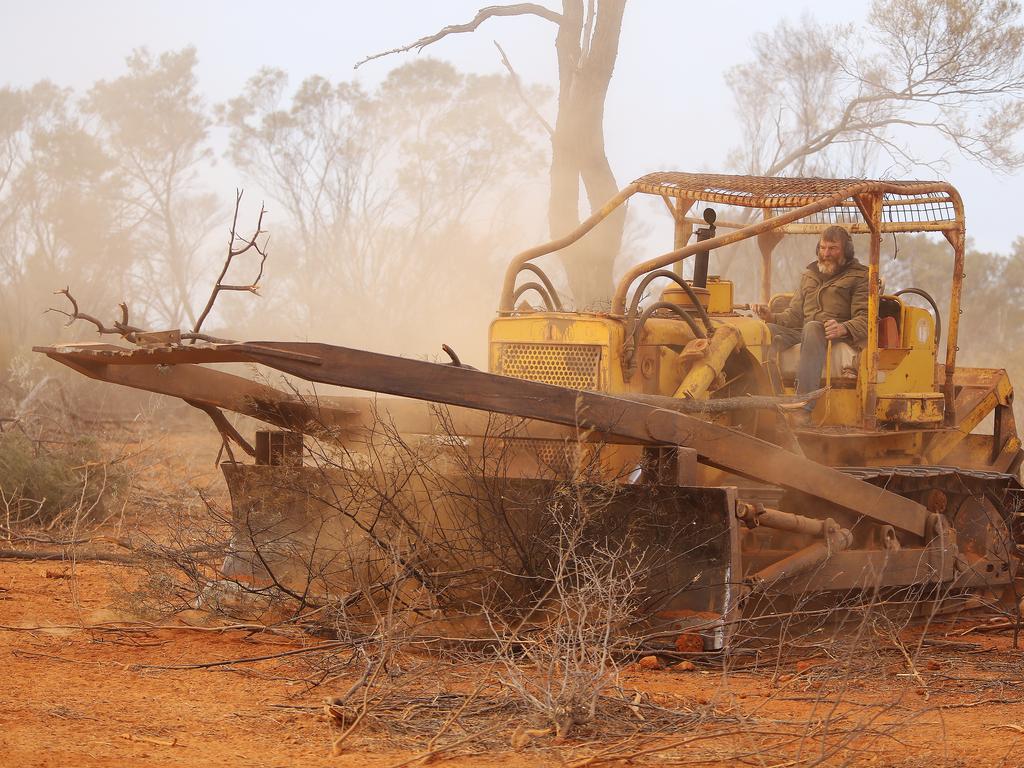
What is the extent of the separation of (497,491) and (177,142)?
117ft

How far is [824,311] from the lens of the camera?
8.11 meters

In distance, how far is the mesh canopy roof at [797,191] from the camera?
7.35 meters

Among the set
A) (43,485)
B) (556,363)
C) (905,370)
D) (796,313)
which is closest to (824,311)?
(796,313)

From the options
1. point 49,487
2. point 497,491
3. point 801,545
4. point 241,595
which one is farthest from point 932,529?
point 49,487

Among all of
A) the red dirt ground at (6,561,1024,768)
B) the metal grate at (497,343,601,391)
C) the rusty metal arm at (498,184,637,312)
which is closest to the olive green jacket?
the rusty metal arm at (498,184,637,312)

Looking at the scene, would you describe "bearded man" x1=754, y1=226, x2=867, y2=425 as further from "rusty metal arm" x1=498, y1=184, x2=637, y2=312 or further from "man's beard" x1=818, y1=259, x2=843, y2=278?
"rusty metal arm" x1=498, y1=184, x2=637, y2=312

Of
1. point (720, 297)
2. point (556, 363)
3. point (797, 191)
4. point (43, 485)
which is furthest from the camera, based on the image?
point (43, 485)

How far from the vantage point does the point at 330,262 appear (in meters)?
32.3

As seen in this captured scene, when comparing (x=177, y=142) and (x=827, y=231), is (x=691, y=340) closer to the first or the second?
(x=827, y=231)

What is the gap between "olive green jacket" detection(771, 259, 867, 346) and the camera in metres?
7.84

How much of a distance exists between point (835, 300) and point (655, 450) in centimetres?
275

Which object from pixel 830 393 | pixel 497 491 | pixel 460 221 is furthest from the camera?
pixel 460 221

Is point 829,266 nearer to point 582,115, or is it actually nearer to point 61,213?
point 582,115

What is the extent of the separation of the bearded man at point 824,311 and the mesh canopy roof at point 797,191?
35 cm
